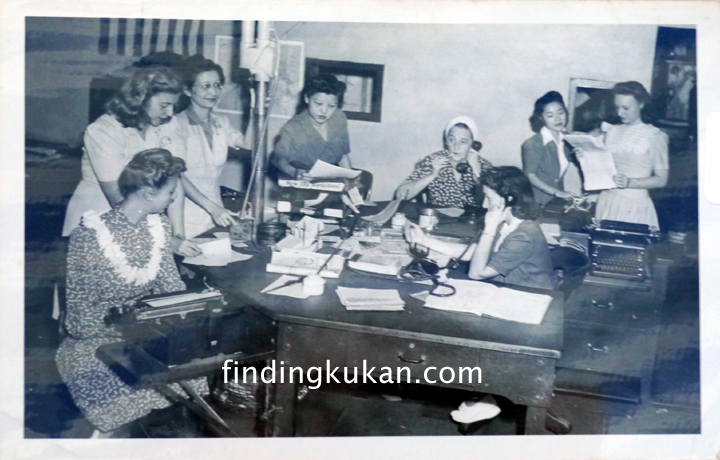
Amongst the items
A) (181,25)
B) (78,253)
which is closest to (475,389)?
(78,253)

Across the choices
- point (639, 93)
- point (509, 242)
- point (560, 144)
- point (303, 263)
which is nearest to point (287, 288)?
point (303, 263)

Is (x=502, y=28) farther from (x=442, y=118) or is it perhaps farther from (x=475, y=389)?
(x=475, y=389)

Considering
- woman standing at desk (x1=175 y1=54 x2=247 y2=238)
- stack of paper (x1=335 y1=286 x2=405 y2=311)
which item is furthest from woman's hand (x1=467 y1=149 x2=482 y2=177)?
woman standing at desk (x1=175 y1=54 x2=247 y2=238)

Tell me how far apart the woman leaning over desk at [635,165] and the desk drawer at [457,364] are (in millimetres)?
582

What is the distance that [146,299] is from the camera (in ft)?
5.77

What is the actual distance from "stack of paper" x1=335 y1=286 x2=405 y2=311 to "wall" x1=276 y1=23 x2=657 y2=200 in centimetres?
44

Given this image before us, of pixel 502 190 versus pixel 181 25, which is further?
pixel 502 190

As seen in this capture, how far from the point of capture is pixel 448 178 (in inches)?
72.9

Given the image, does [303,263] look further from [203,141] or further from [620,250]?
[620,250]

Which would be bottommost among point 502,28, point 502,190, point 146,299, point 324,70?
point 146,299

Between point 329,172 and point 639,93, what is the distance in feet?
3.34

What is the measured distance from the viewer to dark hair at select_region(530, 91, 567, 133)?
180 cm

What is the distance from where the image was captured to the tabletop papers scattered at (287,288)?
1735 millimetres

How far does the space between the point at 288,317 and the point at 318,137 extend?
0.58 metres
